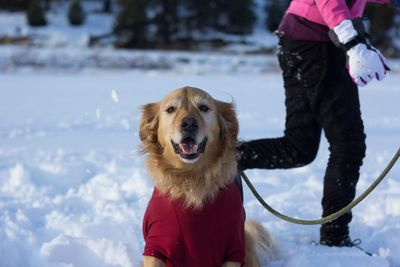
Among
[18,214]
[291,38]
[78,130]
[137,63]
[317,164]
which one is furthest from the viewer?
[137,63]

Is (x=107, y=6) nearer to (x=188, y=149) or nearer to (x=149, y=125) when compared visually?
(x=149, y=125)

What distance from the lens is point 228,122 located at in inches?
106

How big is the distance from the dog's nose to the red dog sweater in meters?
0.35

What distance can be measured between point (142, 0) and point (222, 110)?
34020 mm

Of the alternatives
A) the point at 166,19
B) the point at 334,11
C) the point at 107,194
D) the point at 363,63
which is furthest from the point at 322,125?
the point at 166,19

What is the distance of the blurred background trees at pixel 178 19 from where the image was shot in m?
34.1

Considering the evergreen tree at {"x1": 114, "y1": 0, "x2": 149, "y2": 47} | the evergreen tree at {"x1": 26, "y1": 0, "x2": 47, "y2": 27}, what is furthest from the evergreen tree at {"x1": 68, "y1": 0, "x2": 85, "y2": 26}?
the evergreen tree at {"x1": 114, "y1": 0, "x2": 149, "y2": 47}

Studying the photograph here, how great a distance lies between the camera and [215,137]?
2.58m

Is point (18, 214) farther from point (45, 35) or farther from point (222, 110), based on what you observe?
point (45, 35)

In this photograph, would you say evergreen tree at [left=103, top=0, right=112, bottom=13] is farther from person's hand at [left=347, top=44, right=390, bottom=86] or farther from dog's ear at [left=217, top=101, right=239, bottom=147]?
person's hand at [left=347, top=44, right=390, bottom=86]

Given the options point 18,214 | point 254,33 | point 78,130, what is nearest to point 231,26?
point 254,33

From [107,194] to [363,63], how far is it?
2.19 meters

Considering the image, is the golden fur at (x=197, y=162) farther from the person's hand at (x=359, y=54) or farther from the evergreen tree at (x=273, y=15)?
the evergreen tree at (x=273, y=15)

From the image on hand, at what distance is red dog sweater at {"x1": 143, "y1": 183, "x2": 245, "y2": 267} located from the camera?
7.72 ft
